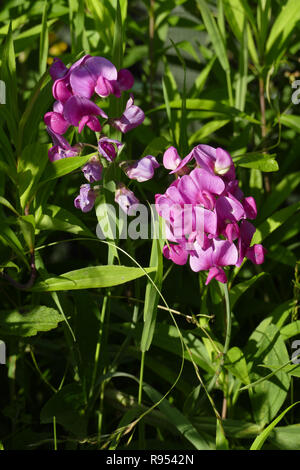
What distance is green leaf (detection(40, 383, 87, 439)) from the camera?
2.82 feet

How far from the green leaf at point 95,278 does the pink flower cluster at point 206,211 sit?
0.08 meters

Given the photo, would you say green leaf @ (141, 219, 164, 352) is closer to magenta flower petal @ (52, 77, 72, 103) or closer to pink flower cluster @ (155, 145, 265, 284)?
pink flower cluster @ (155, 145, 265, 284)

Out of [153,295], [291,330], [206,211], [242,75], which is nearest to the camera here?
[206,211]

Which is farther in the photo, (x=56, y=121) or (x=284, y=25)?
(x=284, y=25)

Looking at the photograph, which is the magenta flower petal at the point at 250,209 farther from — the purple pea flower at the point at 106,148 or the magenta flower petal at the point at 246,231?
the purple pea flower at the point at 106,148

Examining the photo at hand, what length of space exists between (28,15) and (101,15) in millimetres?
224

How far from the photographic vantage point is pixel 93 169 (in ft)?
2.41

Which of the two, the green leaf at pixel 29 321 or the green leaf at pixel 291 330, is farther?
the green leaf at pixel 291 330

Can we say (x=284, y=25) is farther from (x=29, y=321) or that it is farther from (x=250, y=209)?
(x=29, y=321)

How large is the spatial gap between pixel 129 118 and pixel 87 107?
0.19ft

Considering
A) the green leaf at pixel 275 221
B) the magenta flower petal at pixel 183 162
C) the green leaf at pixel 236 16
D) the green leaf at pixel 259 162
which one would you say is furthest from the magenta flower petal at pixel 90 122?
the green leaf at pixel 236 16

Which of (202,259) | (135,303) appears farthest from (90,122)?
(135,303)

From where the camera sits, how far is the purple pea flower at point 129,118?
0.75 metres

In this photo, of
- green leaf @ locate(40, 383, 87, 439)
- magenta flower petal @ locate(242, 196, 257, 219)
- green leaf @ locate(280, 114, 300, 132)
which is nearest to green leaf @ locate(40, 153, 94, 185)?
magenta flower petal @ locate(242, 196, 257, 219)
